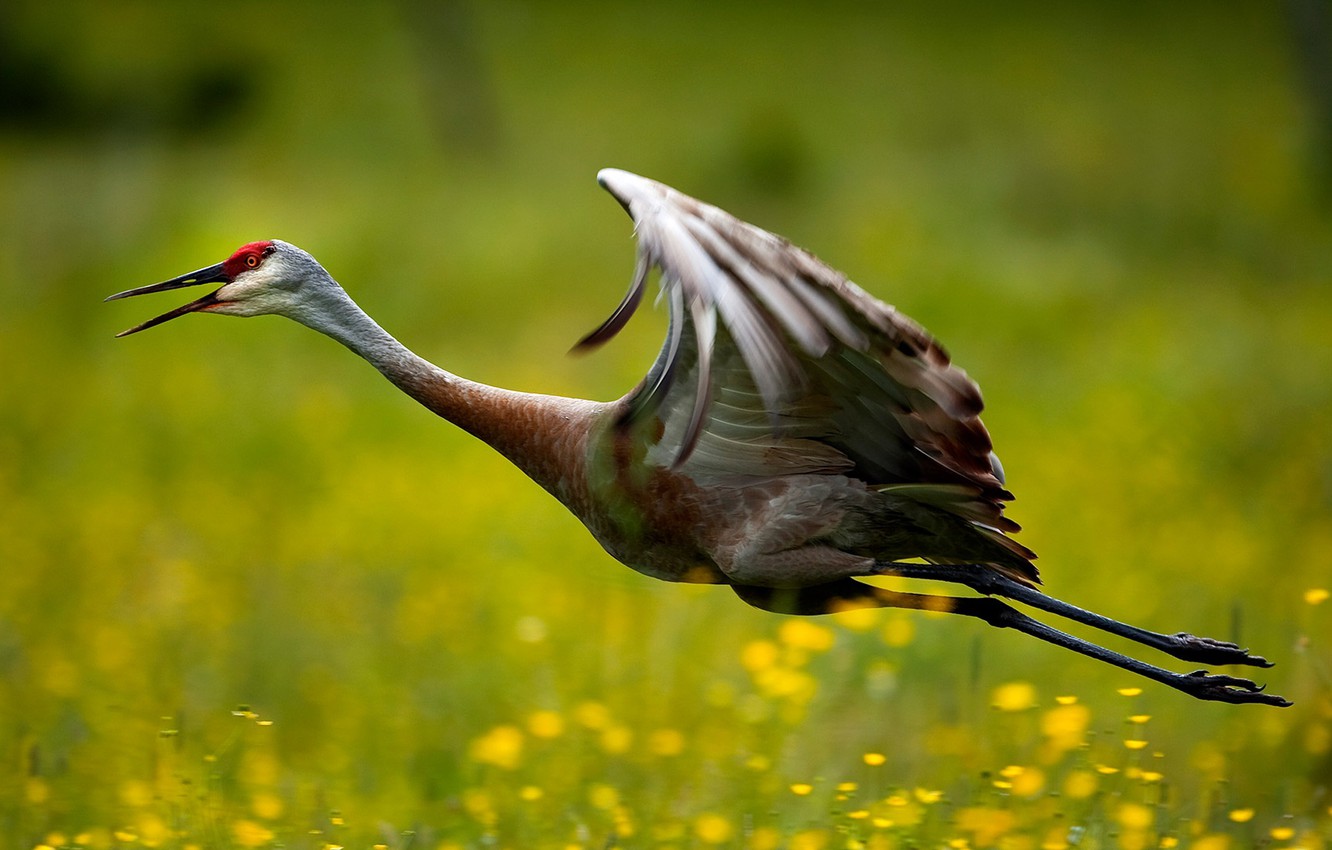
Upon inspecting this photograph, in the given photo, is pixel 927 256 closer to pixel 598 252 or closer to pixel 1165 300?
pixel 1165 300

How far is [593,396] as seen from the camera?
8695mm

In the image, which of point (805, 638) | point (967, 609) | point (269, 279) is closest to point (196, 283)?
point (269, 279)

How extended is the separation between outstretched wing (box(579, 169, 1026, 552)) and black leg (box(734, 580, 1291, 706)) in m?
0.21

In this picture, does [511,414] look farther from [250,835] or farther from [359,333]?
Answer: [250,835]

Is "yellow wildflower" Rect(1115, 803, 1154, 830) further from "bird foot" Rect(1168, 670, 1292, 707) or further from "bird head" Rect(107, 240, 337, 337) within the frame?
"bird head" Rect(107, 240, 337, 337)

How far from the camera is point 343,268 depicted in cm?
1067

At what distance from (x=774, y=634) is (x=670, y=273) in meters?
3.34

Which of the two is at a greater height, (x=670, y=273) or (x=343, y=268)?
(x=343, y=268)

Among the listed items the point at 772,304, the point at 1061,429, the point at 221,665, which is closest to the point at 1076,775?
the point at 772,304

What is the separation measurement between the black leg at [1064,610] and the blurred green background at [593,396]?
0.25m

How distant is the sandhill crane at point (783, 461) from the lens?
3357 millimetres

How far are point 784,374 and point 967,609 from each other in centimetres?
125

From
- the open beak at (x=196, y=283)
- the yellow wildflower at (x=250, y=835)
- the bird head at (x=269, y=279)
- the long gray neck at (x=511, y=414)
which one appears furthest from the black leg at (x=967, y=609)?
the open beak at (x=196, y=283)

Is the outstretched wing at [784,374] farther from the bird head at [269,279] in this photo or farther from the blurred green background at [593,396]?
the bird head at [269,279]
